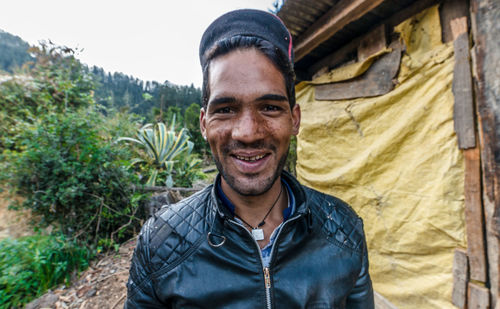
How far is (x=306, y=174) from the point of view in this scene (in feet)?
11.3

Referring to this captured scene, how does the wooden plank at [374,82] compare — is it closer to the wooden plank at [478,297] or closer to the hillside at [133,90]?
the wooden plank at [478,297]

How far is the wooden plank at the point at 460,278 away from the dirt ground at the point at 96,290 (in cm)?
337

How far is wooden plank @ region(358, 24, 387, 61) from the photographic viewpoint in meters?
2.22

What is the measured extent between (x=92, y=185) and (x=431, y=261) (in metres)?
4.61

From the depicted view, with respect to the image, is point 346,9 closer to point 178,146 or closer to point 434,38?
point 434,38

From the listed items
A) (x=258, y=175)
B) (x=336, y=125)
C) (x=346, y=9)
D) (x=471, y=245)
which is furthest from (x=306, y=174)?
(x=258, y=175)

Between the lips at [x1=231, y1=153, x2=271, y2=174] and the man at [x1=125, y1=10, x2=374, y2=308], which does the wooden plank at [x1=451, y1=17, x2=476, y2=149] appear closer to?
the man at [x1=125, y1=10, x2=374, y2=308]

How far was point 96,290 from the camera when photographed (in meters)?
2.71

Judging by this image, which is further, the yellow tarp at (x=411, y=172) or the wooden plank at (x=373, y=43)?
the wooden plank at (x=373, y=43)

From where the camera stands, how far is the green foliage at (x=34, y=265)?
8.00 ft

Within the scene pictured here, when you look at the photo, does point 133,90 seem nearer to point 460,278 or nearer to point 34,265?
point 34,265

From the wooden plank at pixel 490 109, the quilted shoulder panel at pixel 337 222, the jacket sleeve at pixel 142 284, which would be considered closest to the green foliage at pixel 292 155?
the wooden plank at pixel 490 109

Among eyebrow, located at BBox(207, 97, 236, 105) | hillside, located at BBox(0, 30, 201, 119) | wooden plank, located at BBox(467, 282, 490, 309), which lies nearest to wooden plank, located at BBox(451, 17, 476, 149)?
wooden plank, located at BBox(467, 282, 490, 309)

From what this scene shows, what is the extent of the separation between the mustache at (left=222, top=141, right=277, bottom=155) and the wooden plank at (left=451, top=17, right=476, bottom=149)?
1696 millimetres
